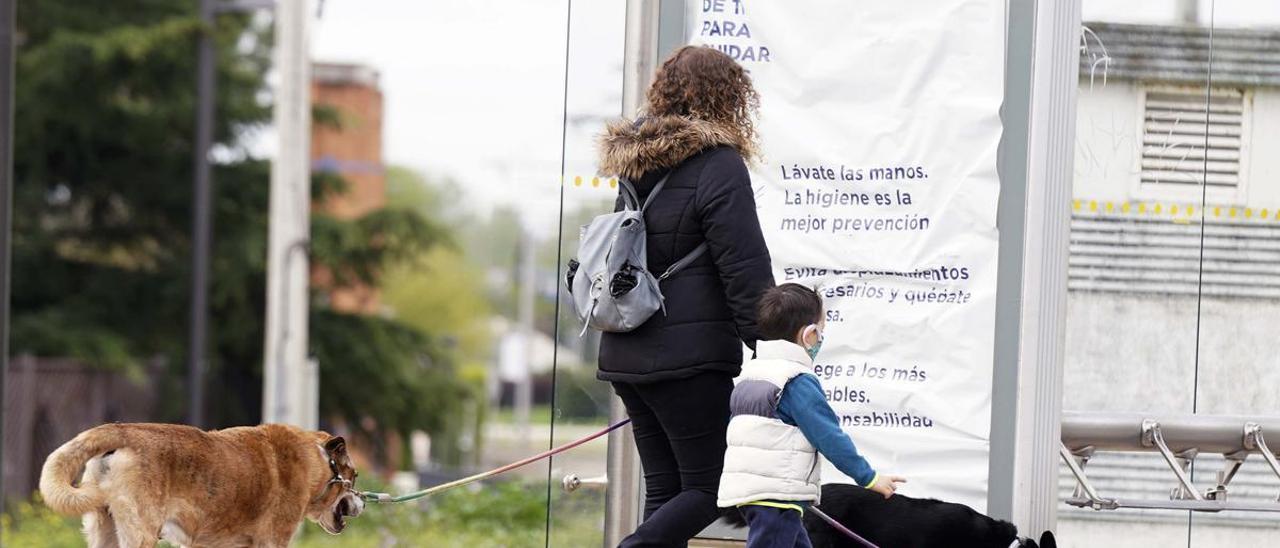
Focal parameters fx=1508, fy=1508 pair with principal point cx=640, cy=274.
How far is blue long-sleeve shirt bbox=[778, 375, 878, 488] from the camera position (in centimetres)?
454

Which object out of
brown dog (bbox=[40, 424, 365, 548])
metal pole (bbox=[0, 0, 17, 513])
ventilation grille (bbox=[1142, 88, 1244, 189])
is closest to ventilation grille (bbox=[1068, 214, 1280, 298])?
ventilation grille (bbox=[1142, 88, 1244, 189])

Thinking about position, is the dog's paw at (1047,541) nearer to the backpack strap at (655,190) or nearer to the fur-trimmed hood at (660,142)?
the fur-trimmed hood at (660,142)

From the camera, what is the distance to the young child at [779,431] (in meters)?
4.60

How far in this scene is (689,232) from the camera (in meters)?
4.89

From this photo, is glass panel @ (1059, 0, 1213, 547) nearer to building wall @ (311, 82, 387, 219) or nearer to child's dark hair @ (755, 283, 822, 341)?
child's dark hair @ (755, 283, 822, 341)

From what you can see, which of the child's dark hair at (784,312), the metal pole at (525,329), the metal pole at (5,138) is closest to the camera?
the child's dark hair at (784,312)

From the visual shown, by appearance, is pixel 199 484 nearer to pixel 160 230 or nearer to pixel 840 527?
pixel 840 527

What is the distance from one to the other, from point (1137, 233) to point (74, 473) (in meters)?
4.31

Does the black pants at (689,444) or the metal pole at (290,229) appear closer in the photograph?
the black pants at (689,444)

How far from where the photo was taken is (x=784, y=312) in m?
4.64

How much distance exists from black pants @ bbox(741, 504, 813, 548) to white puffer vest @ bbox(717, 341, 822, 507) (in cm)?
5

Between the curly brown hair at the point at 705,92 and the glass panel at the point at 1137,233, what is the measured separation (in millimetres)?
1871

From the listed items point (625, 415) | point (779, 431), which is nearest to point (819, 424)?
point (779, 431)

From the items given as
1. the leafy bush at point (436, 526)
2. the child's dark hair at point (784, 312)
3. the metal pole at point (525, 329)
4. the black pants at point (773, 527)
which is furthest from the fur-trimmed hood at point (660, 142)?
the metal pole at point (525, 329)
